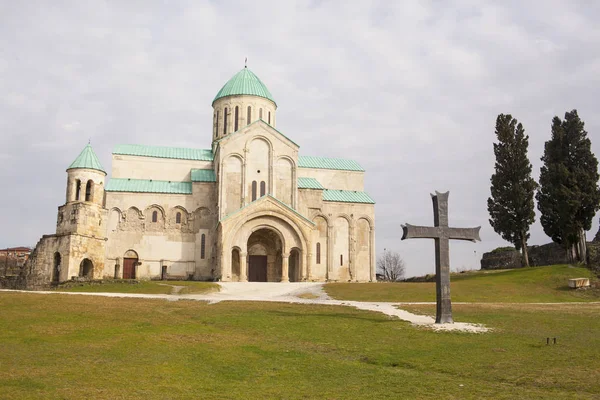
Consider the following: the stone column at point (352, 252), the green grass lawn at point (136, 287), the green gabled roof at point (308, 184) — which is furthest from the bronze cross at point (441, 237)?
the stone column at point (352, 252)

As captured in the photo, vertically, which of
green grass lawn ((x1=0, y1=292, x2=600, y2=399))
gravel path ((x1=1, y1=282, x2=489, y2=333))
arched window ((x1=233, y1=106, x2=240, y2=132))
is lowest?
green grass lawn ((x1=0, y1=292, x2=600, y2=399))

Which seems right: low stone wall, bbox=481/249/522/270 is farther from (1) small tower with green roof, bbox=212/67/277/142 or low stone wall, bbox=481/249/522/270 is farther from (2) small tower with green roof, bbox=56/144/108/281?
(2) small tower with green roof, bbox=56/144/108/281

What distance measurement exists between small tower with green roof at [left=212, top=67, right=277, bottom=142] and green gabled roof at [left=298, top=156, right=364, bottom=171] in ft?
15.6

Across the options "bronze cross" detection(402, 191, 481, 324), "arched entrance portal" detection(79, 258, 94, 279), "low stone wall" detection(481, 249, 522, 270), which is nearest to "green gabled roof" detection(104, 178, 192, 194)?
"arched entrance portal" detection(79, 258, 94, 279)

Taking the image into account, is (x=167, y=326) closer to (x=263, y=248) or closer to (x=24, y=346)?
(x=24, y=346)

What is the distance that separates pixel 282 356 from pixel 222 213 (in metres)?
31.0

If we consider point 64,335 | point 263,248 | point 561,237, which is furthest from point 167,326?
point 561,237

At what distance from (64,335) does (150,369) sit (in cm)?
477

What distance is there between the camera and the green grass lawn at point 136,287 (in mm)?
30883

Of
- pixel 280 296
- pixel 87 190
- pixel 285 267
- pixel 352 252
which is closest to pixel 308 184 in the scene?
pixel 352 252

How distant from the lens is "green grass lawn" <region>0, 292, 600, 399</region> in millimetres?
8805

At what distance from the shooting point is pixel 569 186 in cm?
3606

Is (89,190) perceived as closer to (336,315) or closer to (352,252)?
(352,252)

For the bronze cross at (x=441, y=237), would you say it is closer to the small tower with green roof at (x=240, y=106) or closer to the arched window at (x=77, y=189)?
the arched window at (x=77, y=189)
